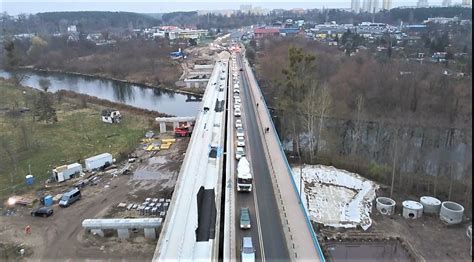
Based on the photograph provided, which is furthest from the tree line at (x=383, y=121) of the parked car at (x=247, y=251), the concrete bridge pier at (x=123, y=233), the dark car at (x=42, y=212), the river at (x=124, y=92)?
the dark car at (x=42, y=212)

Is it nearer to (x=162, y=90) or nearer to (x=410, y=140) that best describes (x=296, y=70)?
(x=410, y=140)

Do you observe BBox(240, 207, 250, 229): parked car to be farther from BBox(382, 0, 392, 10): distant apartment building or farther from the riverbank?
BBox(382, 0, 392, 10): distant apartment building

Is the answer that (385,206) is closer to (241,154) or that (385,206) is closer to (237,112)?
(241,154)

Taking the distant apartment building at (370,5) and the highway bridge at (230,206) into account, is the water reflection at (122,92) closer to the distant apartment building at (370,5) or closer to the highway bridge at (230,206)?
the highway bridge at (230,206)

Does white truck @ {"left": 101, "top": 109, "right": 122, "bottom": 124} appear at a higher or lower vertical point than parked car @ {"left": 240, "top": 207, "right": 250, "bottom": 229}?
lower

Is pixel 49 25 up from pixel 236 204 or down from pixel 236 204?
up

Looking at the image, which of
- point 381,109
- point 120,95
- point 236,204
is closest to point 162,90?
point 120,95

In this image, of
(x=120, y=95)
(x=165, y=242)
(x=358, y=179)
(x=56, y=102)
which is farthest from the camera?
(x=120, y=95)

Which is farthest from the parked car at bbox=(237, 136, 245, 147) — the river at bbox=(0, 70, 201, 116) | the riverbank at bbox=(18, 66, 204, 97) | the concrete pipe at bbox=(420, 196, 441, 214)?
the riverbank at bbox=(18, 66, 204, 97)
